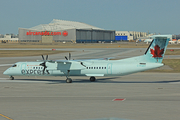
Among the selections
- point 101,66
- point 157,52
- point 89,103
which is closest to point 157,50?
point 157,52

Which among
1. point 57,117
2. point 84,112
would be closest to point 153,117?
point 84,112

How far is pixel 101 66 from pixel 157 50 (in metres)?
7.00

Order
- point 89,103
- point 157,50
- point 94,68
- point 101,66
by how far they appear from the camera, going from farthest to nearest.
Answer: point 94,68, point 101,66, point 157,50, point 89,103

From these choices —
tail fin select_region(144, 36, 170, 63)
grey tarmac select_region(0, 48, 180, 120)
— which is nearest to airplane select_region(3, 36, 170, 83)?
tail fin select_region(144, 36, 170, 63)

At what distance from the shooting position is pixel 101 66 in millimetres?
32500

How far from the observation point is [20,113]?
18.0 m

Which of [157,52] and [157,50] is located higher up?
[157,50]

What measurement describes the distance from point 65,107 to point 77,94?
19.1 ft

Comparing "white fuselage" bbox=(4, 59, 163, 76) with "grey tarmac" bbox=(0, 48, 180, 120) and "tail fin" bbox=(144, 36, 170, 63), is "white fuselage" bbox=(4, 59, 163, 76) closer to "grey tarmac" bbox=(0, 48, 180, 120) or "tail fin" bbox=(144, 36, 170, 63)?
"tail fin" bbox=(144, 36, 170, 63)

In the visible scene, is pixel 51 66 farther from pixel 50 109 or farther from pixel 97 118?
pixel 97 118

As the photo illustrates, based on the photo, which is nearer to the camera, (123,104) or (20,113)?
(20,113)

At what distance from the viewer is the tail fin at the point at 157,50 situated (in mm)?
29547

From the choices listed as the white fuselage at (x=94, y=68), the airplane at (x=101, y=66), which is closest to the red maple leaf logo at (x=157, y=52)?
the airplane at (x=101, y=66)

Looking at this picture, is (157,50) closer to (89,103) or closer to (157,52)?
(157,52)
